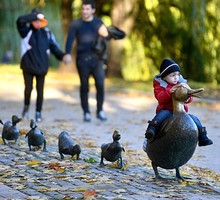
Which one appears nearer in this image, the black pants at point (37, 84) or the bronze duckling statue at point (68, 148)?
the bronze duckling statue at point (68, 148)

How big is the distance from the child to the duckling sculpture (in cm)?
8

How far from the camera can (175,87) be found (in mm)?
7387

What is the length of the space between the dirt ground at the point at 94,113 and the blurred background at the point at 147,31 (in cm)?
212

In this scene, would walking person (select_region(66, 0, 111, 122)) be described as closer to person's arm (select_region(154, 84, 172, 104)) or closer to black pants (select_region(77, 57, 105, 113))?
black pants (select_region(77, 57, 105, 113))

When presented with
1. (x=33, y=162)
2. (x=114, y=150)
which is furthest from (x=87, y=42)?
(x=114, y=150)

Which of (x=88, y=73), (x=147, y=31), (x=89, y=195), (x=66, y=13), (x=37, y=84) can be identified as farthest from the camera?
(x=147, y=31)

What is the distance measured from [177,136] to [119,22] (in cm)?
1477

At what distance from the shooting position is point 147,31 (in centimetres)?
2389

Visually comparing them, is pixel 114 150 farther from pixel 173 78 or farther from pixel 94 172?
pixel 173 78

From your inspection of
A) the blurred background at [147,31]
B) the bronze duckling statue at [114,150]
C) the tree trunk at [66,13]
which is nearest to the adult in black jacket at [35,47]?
the bronze duckling statue at [114,150]

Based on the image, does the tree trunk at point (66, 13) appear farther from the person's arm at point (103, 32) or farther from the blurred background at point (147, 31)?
the person's arm at point (103, 32)

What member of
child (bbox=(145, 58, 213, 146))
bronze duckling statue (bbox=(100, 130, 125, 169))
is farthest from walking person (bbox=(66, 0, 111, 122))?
child (bbox=(145, 58, 213, 146))

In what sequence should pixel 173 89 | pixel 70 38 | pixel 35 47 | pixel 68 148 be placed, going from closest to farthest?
1. pixel 173 89
2. pixel 68 148
3. pixel 35 47
4. pixel 70 38

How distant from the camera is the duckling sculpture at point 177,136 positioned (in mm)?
7285
